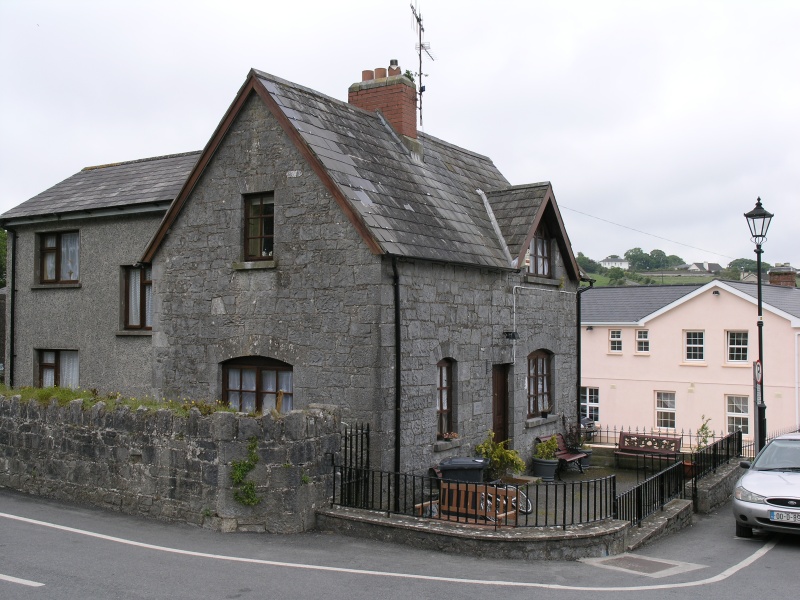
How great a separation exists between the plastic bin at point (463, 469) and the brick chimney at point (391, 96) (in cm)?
763

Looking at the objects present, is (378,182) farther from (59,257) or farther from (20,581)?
(59,257)

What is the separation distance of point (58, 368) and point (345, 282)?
1077 cm

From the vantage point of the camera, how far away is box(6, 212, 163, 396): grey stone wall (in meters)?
18.6

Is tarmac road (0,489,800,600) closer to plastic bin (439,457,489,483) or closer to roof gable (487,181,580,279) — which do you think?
plastic bin (439,457,489,483)

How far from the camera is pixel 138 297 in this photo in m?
18.9

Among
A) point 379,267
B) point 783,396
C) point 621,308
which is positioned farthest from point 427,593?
point 621,308

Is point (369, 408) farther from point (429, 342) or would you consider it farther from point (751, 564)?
point (751, 564)

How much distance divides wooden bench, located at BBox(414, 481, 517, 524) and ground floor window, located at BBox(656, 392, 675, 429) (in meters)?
25.9

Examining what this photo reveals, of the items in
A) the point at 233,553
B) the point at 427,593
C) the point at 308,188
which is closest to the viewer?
the point at 427,593

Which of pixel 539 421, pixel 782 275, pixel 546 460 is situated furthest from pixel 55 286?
pixel 782 275

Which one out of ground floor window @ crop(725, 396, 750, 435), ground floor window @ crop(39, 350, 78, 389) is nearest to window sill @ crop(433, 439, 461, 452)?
ground floor window @ crop(39, 350, 78, 389)

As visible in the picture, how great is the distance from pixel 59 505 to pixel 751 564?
10.4 meters

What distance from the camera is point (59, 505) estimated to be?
12.5m

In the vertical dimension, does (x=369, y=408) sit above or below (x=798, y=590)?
above
